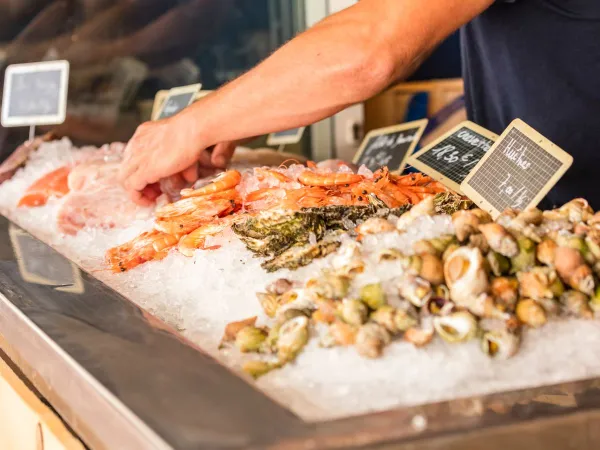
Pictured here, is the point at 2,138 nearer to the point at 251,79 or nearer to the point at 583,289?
the point at 251,79

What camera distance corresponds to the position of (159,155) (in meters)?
2.08

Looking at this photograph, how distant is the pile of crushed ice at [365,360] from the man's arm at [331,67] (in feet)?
1.63

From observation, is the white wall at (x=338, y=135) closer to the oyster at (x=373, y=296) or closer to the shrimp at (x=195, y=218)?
the shrimp at (x=195, y=218)

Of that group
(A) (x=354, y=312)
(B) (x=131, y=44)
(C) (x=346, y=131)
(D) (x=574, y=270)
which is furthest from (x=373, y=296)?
(C) (x=346, y=131)

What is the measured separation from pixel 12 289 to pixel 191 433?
2.63ft

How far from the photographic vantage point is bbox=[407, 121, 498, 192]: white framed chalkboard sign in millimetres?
1664

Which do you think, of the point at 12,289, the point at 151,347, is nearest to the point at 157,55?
the point at 12,289

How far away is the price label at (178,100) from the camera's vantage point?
2.67 m

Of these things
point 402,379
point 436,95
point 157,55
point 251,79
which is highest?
point 251,79

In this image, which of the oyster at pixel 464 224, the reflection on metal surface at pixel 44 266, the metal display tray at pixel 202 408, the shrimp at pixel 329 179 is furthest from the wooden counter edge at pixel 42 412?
the shrimp at pixel 329 179

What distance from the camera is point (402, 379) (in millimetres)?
955

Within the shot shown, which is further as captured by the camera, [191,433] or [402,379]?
[402,379]

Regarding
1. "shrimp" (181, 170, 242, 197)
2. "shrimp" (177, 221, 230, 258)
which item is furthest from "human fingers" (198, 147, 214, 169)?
"shrimp" (177, 221, 230, 258)

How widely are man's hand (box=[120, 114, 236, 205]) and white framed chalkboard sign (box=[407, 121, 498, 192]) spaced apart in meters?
0.62
